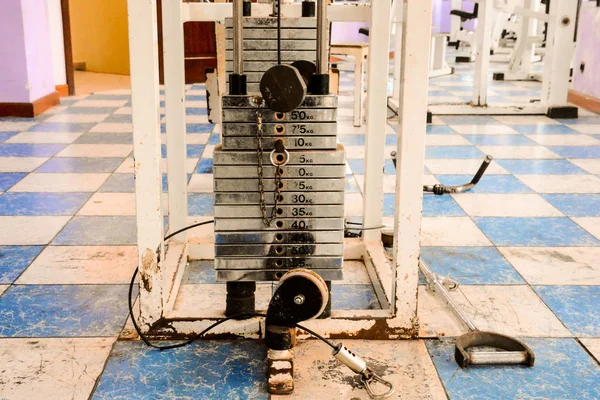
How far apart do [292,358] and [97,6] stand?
6.29 m

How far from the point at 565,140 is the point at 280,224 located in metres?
2.78

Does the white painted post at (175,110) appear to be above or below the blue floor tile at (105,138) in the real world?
above

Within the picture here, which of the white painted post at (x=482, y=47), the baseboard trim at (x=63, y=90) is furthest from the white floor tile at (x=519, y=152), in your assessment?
the baseboard trim at (x=63, y=90)

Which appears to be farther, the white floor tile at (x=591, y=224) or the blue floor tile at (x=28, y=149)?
the blue floor tile at (x=28, y=149)

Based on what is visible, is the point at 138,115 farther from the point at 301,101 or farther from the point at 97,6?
the point at 97,6

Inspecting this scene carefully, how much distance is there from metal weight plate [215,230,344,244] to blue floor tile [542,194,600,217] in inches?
53.6

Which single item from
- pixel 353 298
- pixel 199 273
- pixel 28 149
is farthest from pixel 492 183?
pixel 28 149

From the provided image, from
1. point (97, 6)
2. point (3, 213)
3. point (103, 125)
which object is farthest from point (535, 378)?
point (97, 6)

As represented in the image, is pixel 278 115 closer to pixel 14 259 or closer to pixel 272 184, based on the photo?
pixel 272 184

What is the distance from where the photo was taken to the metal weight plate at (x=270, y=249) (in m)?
1.32

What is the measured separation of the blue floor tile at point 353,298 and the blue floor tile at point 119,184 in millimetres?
1180

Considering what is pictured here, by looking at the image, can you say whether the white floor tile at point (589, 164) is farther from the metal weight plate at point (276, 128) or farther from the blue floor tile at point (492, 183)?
the metal weight plate at point (276, 128)

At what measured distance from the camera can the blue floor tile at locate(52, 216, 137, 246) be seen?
2043 millimetres

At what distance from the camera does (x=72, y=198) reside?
8.25 ft
